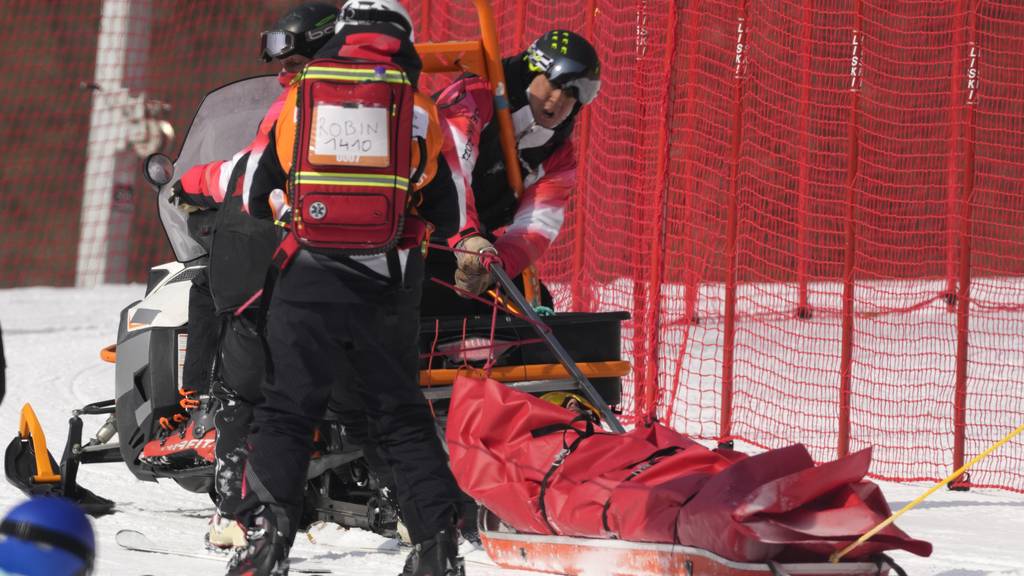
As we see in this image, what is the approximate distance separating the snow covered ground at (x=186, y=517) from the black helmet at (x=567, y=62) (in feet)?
5.27

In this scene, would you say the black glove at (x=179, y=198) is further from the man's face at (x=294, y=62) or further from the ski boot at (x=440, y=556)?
the ski boot at (x=440, y=556)

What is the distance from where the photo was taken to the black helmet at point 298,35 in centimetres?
446

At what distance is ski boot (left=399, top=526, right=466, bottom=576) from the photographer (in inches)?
139

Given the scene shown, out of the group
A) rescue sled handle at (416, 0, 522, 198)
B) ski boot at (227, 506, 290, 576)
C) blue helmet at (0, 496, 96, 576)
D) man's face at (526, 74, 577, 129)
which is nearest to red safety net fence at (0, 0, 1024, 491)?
man's face at (526, 74, 577, 129)

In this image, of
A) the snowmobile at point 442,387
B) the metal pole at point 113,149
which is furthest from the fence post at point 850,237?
the metal pole at point 113,149

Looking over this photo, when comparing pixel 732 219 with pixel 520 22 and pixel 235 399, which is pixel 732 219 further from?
pixel 235 399

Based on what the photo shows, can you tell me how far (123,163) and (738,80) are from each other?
23.7 ft

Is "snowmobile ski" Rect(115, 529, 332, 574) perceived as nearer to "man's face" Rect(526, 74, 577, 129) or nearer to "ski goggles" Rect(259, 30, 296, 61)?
"ski goggles" Rect(259, 30, 296, 61)

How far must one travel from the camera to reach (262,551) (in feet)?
11.4

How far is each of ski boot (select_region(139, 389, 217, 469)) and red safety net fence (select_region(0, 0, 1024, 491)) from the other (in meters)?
2.01

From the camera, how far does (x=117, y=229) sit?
12.4 m

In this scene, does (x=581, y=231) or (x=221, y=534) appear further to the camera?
(x=581, y=231)

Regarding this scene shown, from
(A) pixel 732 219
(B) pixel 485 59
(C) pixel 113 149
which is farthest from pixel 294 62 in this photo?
(C) pixel 113 149

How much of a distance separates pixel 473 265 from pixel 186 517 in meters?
1.51
